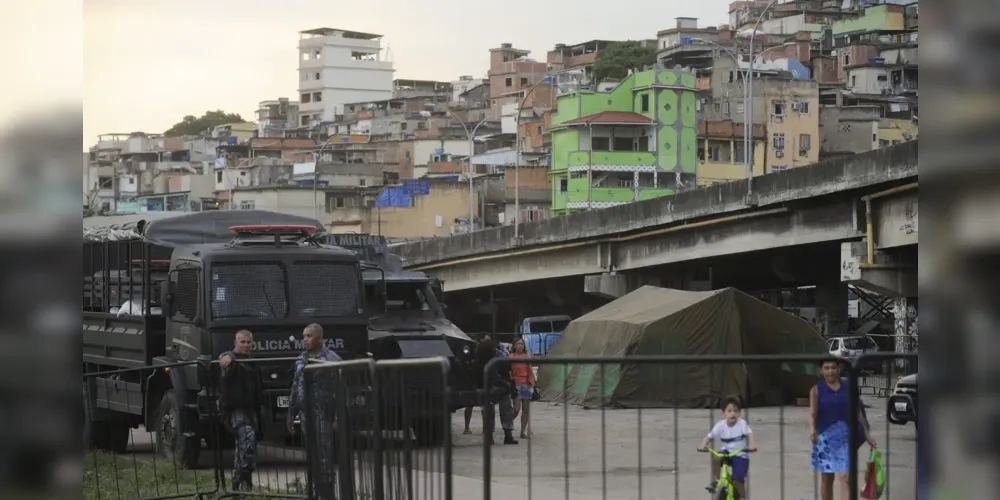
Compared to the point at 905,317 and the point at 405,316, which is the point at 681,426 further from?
the point at 905,317

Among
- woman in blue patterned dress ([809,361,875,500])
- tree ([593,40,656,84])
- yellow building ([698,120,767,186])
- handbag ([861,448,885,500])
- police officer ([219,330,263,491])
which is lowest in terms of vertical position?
police officer ([219,330,263,491])

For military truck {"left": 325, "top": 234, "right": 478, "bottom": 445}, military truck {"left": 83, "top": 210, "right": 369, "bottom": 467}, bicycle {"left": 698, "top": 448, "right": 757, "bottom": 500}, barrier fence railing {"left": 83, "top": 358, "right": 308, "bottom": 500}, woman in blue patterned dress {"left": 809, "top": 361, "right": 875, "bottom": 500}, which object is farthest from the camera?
military truck {"left": 325, "top": 234, "right": 478, "bottom": 445}

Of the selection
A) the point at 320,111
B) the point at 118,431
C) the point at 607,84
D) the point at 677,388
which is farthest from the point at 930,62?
the point at 320,111

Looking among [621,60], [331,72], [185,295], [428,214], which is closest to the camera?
[185,295]

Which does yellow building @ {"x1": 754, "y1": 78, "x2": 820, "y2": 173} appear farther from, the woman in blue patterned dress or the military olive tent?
the woman in blue patterned dress

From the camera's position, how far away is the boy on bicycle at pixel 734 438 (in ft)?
24.8

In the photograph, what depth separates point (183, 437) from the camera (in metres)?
15.9

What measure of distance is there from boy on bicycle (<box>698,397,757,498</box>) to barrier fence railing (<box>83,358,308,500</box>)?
367cm

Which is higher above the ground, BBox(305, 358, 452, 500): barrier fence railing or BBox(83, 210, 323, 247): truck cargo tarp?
BBox(83, 210, 323, 247): truck cargo tarp

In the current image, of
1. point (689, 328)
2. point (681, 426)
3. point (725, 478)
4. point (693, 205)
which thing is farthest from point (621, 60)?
point (681, 426)

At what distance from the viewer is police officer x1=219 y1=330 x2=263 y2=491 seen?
12.8m

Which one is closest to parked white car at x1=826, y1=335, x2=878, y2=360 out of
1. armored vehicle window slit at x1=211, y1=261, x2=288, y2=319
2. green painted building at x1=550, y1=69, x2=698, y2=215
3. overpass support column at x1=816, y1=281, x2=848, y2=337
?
overpass support column at x1=816, y1=281, x2=848, y2=337

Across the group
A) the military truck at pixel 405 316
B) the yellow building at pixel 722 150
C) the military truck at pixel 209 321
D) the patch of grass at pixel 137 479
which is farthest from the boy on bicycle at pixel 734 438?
the yellow building at pixel 722 150

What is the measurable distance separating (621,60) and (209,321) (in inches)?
5322
